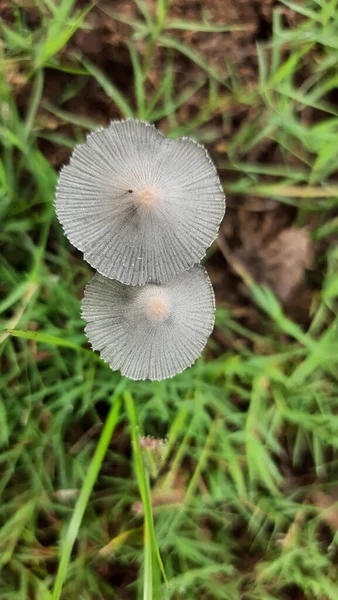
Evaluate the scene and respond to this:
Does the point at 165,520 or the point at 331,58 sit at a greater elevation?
the point at 331,58

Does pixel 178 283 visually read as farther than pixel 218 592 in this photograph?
No

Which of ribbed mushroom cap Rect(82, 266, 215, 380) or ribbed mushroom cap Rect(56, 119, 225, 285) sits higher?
ribbed mushroom cap Rect(56, 119, 225, 285)

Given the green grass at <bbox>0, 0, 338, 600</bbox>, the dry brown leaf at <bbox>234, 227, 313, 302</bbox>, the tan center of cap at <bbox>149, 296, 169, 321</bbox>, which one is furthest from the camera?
the dry brown leaf at <bbox>234, 227, 313, 302</bbox>

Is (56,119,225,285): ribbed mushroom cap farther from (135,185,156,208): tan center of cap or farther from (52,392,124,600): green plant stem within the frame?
(52,392,124,600): green plant stem

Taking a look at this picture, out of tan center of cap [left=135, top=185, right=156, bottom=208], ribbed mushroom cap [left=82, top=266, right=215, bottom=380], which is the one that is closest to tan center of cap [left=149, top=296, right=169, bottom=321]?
ribbed mushroom cap [left=82, top=266, right=215, bottom=380]

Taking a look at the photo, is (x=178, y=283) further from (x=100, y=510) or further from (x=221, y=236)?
(x=100, y=510)

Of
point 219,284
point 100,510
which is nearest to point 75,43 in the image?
point 219,284

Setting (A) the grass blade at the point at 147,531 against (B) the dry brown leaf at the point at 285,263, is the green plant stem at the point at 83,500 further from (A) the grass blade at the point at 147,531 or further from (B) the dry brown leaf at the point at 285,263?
(B) the dry brown leaf at the point at 285,263
